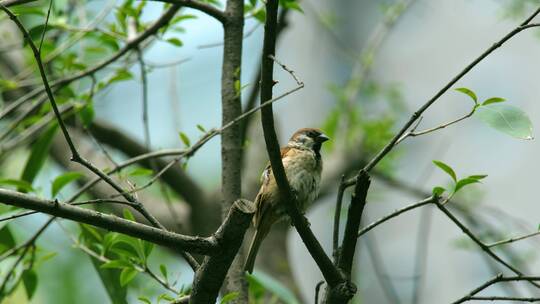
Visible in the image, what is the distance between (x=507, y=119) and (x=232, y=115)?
116 centimetres

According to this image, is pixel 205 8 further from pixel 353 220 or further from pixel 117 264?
pixel 353 220

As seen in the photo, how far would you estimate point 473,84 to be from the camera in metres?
9.41

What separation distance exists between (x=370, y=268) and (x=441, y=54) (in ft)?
11.3

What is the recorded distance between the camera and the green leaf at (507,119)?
2.05 metres

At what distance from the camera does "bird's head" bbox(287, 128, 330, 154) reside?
12.5 feet

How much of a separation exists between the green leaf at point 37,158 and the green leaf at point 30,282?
44cm

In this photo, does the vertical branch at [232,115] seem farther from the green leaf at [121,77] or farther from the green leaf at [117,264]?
the green leaf at [121,77]

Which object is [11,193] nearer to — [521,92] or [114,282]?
[114,282]

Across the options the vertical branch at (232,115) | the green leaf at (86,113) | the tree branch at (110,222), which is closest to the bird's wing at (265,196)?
the vertical branch at (232,115)

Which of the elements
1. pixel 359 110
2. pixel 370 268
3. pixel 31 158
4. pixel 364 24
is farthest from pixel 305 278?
pixel 31 158

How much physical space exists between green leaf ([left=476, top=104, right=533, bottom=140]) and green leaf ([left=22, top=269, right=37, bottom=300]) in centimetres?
208

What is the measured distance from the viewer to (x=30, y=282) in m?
3.08

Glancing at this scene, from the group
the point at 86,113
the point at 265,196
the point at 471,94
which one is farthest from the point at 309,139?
the point at 471,94

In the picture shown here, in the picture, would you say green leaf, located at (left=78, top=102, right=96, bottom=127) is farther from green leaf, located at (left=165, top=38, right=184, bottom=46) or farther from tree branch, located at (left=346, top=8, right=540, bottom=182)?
tree branch, located at (left=346, top=8, right=540, bottom=182)
